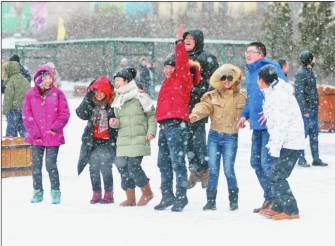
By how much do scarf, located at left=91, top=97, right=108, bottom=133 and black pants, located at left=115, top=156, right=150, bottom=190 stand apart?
15.1 inches

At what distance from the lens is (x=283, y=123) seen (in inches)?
285

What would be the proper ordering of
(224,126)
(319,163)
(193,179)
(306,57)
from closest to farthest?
(224,126) → (193,179) → (306,57) → (319,163)

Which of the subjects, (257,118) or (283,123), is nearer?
(283,123)

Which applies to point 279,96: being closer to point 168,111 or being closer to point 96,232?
point 168,111

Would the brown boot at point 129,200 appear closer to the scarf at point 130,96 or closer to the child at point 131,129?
the child at point 131,129

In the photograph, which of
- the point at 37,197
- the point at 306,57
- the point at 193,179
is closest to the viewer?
the point at 37,197

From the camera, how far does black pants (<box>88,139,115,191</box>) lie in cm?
873

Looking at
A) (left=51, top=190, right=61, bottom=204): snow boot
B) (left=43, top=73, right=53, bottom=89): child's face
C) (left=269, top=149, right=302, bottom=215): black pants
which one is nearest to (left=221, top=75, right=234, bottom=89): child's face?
(left=269, top=149, right=302, bottom=215): black pants

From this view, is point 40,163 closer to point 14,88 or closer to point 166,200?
point 166,200

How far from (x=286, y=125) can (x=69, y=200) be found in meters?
2.81

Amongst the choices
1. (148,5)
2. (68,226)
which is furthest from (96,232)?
(148,5)

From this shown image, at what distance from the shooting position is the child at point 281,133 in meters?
7.24

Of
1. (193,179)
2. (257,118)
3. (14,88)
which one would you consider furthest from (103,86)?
(14,88)

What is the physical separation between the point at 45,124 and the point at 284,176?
279 centimetres
